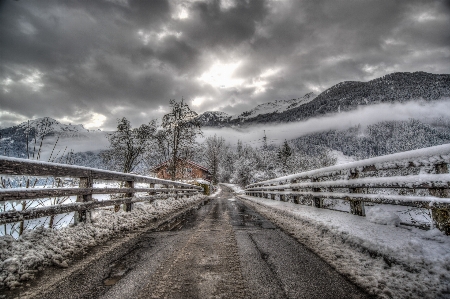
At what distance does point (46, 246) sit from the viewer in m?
2.25

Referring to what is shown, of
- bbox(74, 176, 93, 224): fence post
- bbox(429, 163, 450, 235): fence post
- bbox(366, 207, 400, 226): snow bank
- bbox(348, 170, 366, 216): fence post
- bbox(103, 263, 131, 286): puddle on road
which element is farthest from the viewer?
bbox(348, 170, 366, 216): fence post

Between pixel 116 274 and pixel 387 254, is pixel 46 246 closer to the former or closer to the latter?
pixel 116 274

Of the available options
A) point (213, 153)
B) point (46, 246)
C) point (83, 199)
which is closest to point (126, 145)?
point (83, 199)

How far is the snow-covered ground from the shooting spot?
4.69 feet

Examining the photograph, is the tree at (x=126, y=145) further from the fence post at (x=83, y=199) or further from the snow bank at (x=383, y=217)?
the snow bank at (x=383, y=217)

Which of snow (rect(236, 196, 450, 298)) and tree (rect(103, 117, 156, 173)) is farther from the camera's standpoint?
tree (rect(103, 117, 156, 173))

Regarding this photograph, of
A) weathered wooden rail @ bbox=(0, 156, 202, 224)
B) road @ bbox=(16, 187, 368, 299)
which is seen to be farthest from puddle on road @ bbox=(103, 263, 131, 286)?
weathered wooden rail @ bbox=(0, 156, 202, 224)

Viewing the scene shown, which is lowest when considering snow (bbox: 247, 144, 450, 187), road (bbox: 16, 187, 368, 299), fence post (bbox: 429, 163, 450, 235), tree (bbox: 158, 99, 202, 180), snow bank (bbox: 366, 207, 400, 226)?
road (bbox: 16, 187, 368, 299)

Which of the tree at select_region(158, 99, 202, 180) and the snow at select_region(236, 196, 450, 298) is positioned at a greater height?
the tree at select_region(158, 99, 202, 180)

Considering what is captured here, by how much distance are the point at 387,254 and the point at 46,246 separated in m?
3.43

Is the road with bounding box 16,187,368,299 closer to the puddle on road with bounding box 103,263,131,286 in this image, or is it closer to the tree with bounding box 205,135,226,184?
the puddle on road with bounding box 103,263,131,286

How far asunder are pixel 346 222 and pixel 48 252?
3.66 meters

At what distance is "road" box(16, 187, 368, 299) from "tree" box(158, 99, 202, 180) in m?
14.7

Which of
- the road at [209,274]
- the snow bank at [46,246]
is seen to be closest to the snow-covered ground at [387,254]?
the road at [209,274]
